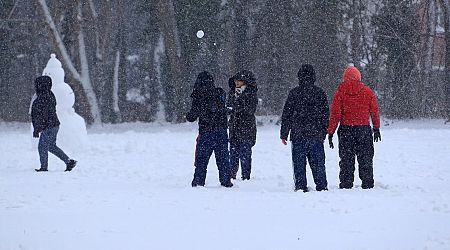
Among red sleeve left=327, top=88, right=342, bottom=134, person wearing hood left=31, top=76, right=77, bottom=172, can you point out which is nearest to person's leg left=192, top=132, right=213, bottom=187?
red sleeve left=327, top=88, right=342, bottom=134

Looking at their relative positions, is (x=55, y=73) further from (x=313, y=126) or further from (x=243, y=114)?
(x=313, y=126)

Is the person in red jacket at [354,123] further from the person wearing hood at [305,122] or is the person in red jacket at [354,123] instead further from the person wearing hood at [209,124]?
the person wearing hood at [209,124]

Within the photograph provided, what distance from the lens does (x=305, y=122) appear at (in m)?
10.6

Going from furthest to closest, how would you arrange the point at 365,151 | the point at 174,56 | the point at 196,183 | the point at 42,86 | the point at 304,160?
1. the point at 174,56
2. the point at 42,86
3. the point at 196,183
4. the point at 365,151
5. the point at 304,160

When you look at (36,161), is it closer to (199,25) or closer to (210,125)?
(210,125)

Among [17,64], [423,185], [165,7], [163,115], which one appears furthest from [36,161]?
[17,64]

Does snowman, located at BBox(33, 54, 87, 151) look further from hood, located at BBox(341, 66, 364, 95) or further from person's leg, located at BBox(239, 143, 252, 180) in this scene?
hood, located at BBox(341, 66, 364, 95)

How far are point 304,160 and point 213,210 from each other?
7.36 ft

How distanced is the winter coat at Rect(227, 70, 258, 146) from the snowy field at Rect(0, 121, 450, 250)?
2.37 ft

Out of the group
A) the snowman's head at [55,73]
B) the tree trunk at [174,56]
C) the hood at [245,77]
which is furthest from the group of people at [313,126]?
the tree trunk at [174,56]

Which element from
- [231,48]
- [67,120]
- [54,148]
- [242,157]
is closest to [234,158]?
[242,157]

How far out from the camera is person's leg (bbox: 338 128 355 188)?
10.9m

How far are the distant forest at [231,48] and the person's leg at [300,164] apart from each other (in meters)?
20.0

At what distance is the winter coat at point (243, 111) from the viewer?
12.3 meters
